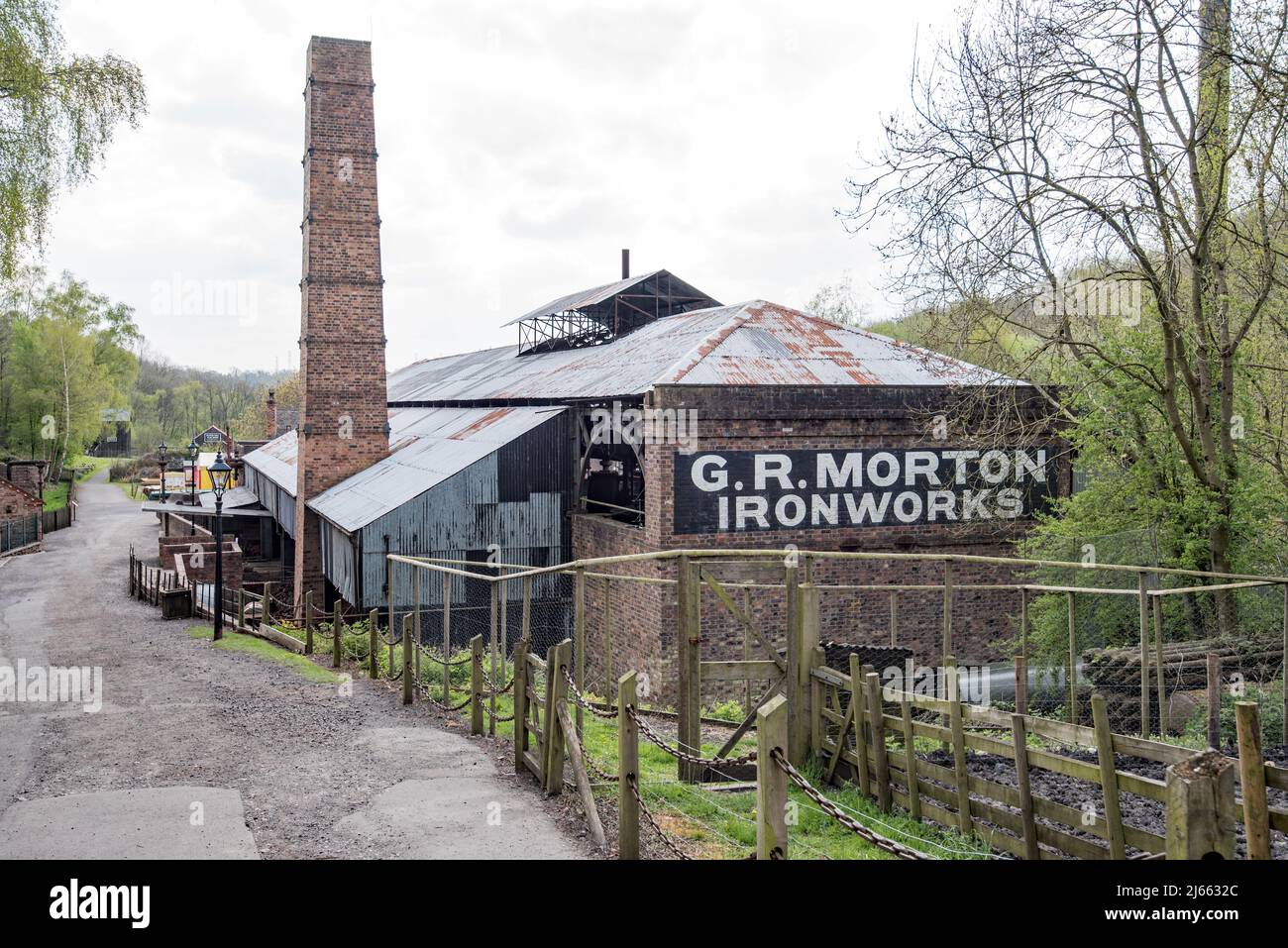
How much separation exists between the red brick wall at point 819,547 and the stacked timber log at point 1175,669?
482cm

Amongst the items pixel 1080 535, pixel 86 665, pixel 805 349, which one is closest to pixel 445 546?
pixel 86 665

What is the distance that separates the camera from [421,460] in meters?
21.6

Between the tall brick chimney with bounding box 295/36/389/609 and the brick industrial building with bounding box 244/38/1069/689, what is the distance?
0.15 feet

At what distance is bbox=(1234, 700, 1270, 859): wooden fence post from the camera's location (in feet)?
14.2

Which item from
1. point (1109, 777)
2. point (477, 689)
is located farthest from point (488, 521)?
point (1109, 777)

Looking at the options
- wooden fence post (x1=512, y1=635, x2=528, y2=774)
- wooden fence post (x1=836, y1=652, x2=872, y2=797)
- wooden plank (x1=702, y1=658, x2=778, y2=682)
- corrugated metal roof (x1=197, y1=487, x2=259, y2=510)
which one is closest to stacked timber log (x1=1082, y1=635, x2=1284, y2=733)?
wooden fence post (x1=836, y1=652, x2=872, y2=797)

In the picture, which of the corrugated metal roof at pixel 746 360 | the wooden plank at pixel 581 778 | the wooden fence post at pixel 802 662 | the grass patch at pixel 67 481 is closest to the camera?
the wooden plank at pixel 581 778

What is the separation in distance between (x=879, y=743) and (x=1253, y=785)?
352 cm

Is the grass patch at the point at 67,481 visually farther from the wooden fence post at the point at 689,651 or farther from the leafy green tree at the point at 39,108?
the wooden fence post at the point at 689,651

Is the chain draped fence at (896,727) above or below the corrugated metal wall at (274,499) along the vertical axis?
below

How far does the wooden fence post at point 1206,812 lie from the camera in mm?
3809

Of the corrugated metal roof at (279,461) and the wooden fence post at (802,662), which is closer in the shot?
the wooden fence post at (802,662)

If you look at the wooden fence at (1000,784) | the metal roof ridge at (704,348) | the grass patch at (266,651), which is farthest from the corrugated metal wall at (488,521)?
the wooden fence at (1000,784)
